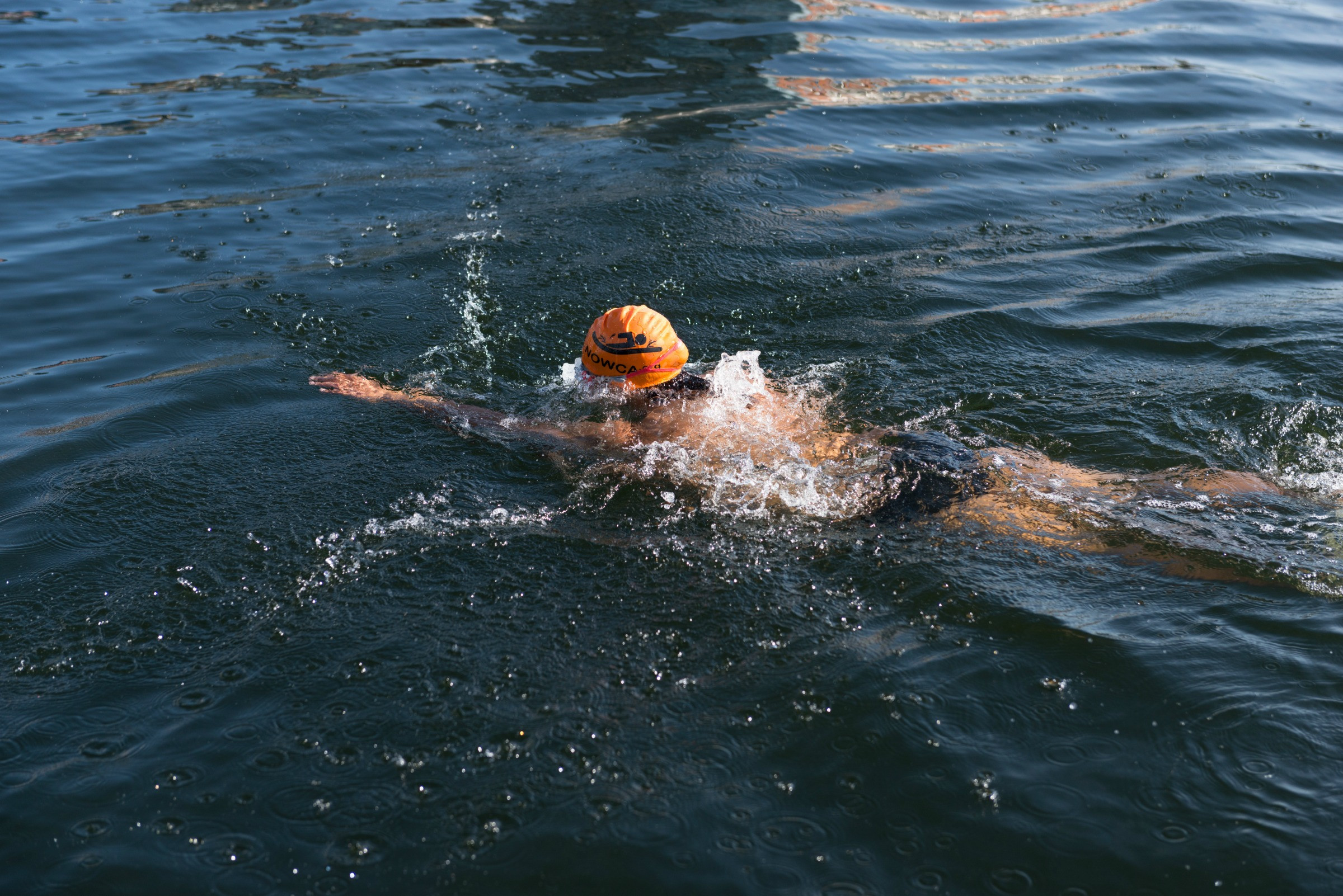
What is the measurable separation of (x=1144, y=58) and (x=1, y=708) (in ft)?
55.0

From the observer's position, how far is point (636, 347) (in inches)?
238

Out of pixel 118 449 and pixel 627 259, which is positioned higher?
pixel 627 259

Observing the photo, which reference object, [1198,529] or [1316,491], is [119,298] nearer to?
[1198,529]

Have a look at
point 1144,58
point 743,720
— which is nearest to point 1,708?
point 743,720

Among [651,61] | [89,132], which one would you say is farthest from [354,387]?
[651,61]

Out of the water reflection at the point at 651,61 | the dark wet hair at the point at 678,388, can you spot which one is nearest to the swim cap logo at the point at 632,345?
the dark wet hair at the point at 678,388

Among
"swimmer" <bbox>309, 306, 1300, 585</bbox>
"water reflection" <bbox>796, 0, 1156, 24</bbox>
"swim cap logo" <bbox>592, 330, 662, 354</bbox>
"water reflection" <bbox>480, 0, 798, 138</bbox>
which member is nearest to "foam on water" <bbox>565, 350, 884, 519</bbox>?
"swimmer" <bbox>309, 306, 1300, 585</bbox>

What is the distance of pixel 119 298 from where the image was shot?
860 centimetres

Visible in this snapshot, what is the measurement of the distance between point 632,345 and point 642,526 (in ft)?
3.69

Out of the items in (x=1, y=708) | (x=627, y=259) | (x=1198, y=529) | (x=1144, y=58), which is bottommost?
(x=1, y=708)

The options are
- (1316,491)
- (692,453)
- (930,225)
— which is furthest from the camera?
(930,225)

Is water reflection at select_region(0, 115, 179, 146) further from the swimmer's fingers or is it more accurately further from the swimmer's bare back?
the swimmer's bare back

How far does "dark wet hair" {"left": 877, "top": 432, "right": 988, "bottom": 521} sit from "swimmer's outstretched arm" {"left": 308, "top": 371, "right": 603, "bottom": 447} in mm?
1815

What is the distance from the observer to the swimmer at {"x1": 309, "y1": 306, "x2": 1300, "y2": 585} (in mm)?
5355
